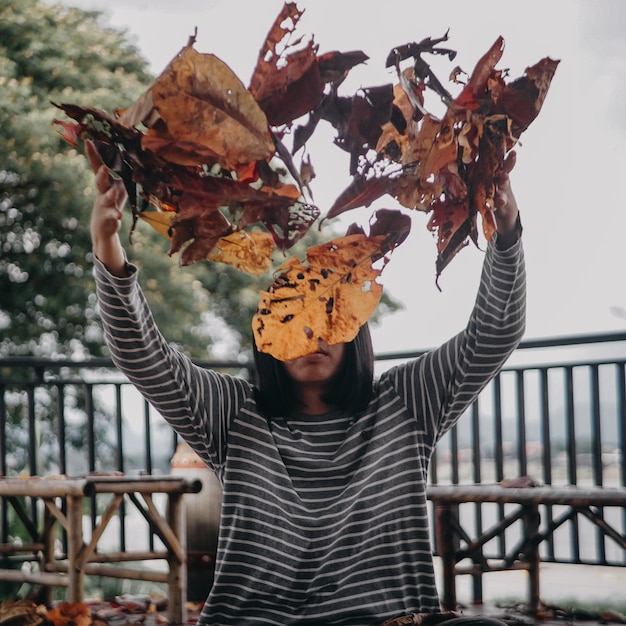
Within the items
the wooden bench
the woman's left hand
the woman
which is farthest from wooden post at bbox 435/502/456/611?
the woman's left hand

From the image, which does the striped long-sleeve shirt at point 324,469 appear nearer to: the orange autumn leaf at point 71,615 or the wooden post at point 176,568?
the orange autumn leaf at point 71,615

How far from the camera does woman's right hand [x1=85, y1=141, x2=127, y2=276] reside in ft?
3.95

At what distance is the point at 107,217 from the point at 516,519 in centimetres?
217

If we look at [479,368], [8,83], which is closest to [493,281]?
[479,368]

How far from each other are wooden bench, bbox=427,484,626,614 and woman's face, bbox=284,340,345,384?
1136 mm

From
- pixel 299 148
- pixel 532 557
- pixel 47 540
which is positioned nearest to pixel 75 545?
pixel 47 540

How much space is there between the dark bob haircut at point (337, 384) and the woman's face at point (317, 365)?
0.03 meters

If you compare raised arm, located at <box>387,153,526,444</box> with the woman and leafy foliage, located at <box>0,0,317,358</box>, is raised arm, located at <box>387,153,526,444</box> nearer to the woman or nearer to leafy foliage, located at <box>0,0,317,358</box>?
the woman

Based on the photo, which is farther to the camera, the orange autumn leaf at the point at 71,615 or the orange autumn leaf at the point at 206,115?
the orange autumn leaf at the point at 71,615

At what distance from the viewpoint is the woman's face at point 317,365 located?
5.31 ft

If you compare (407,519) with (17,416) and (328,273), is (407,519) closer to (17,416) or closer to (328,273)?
(328,273)

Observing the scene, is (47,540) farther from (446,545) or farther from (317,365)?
(317,365)

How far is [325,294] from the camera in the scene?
3.54 feet

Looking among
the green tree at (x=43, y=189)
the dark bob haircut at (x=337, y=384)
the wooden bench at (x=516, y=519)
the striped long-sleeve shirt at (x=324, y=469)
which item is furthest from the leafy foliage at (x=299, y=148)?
the green tree at (x=43, y=189)
